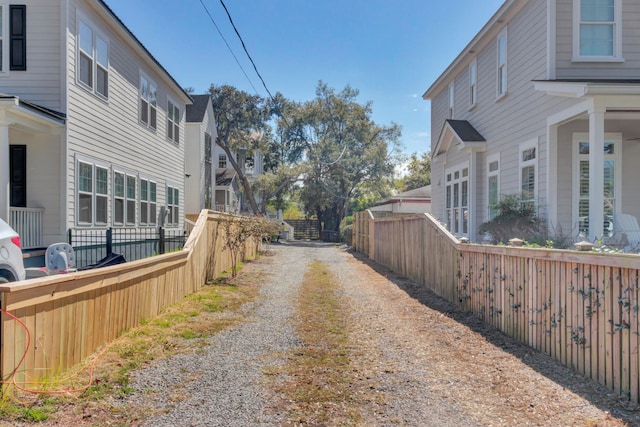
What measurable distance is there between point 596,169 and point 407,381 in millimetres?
5881

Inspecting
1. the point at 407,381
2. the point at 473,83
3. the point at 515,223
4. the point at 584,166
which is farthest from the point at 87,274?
the point at 473,83

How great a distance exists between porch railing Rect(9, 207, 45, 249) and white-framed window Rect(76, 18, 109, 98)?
3.03 meters

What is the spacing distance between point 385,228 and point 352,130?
2048cm

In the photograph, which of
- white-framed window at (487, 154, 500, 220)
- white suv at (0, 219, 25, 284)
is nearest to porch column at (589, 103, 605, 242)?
A: white-framed window at (487, 154, 500, 220)

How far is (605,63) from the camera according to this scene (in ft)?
30.4

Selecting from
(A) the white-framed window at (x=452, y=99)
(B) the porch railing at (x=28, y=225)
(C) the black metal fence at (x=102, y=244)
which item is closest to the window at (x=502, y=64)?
(A) the white-framed window at (x=452, y=99)

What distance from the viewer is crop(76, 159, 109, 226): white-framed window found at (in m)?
9.89

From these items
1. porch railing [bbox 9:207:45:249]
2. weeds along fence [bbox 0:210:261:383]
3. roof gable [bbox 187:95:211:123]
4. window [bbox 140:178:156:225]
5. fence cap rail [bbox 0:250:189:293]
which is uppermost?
roof gable [bbox 187:95:211:123]

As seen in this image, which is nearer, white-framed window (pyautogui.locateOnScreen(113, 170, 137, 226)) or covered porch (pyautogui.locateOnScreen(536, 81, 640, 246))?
covered porch (pyautogui.locateOnScreen(536, 81, 640, 246))

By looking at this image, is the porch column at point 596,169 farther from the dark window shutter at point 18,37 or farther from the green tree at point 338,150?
the green tree at point 338,150

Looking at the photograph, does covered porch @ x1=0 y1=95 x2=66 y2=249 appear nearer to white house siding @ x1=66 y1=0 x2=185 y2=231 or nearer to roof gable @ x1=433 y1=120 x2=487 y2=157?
white house siding @ x1=66 y1=0 x2=185 y2=231

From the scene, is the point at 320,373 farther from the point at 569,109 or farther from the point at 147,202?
the point at 147,202

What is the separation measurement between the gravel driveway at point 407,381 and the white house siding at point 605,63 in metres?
5.94

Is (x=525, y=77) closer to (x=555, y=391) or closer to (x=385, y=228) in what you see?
(x=385, y=228)
